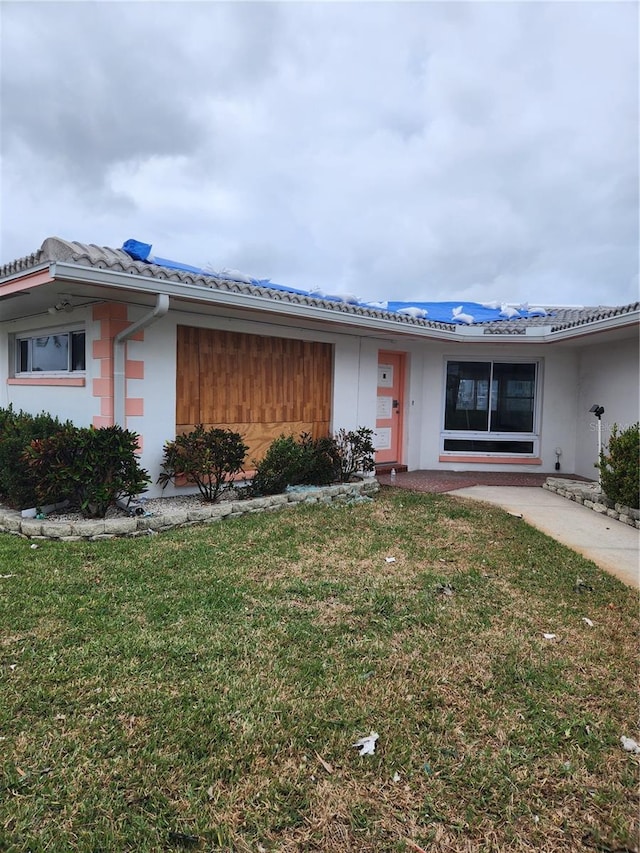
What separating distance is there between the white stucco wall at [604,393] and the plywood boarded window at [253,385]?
5320mm

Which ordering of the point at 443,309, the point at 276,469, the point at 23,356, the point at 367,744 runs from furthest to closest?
the point at 443,309
the point at 23,356
the point at 276,469
the point at 367,744

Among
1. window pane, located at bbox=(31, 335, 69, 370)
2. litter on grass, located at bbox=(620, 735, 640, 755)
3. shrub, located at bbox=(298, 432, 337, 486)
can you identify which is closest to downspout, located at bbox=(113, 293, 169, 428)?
window pane, located at bbox=(31, 335, 69, 370)

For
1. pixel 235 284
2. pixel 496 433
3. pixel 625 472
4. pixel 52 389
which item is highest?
pixel 235 284

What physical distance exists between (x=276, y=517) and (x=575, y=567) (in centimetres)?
354

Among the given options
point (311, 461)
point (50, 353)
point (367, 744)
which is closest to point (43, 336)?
point (50, 353)

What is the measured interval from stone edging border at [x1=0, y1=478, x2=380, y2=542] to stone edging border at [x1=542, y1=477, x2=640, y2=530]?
4.00 meters

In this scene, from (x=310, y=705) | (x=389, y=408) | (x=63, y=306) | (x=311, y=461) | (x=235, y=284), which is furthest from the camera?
(x=389, y=408)

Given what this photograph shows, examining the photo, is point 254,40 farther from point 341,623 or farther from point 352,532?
Answer: point 341,623

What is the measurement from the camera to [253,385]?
8.42 m

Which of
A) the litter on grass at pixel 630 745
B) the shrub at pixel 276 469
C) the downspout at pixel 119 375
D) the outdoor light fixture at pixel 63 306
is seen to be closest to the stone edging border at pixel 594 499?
the shrub at pixel 276 469

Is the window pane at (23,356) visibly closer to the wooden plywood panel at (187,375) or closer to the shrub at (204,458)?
the wooden plywood panel at (187,375)

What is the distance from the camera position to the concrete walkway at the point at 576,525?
5473 millimetres

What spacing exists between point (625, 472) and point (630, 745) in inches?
211

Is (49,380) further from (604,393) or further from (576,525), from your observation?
(604,393)
